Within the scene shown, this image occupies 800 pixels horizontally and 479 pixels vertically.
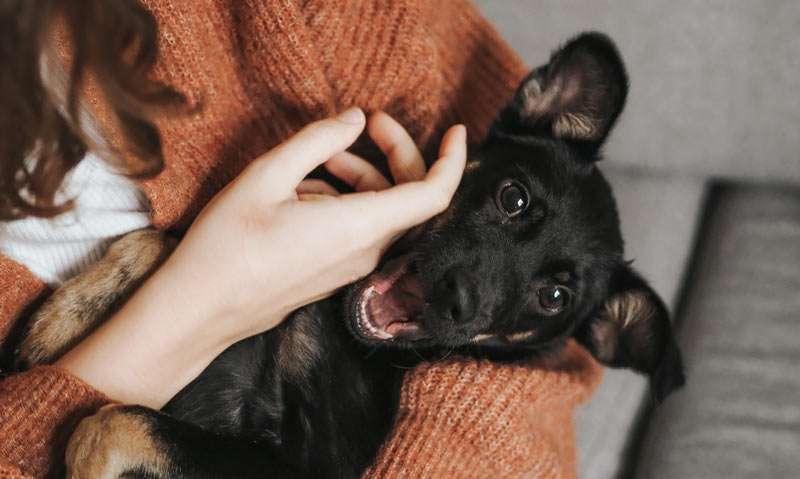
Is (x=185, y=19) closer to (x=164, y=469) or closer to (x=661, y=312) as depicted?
(x=164, y=469)

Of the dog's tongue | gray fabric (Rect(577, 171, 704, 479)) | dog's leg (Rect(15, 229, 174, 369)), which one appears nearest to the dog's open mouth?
the dog's tongue

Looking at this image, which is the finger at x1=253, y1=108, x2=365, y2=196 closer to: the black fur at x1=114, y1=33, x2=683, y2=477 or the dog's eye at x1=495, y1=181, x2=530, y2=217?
the black fur at x1=114, y1=33, x2=683, y2=477

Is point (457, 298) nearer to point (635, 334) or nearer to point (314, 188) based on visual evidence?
point (314, 188)

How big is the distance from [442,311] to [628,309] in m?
0.55

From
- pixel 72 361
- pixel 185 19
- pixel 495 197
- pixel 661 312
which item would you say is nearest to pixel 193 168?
pixel 185 19

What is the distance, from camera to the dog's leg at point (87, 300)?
1.46m

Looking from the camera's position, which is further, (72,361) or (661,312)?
(661,312)

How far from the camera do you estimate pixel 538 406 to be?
1.64m

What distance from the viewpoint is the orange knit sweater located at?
1.33 metres

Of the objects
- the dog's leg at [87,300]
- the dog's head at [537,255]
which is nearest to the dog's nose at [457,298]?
the dog's head at [537,255]

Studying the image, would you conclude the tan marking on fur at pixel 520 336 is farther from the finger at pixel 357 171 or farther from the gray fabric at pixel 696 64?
the gray fabric at pixel 696 64

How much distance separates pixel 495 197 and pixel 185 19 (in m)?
0.76

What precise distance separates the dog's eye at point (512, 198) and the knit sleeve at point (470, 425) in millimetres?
354

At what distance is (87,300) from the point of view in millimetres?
1477
